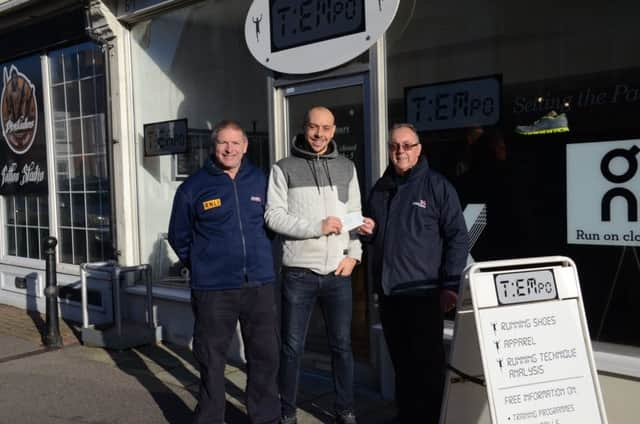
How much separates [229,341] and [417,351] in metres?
1.15

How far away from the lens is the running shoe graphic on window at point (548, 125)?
12.6 feet

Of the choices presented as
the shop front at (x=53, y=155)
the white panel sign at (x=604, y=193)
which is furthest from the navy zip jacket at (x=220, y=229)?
the shop front at (x=53, y=155)

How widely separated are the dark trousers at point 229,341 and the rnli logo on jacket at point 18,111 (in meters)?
5.78

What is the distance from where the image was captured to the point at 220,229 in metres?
3.70

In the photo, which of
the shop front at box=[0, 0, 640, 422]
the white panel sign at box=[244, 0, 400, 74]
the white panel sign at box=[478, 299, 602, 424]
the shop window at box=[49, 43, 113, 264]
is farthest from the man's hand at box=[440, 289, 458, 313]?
the shop window at box=[49, 43, 113, 264]

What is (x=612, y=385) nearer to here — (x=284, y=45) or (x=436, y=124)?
(x=436, y=124)

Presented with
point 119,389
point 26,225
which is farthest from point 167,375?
point 26,225

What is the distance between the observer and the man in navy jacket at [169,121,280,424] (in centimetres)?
371

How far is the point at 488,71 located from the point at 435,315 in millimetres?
1786

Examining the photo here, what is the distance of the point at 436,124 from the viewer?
4.48 meters

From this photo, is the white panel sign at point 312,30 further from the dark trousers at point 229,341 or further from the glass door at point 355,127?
the dark trousers at point 229,341

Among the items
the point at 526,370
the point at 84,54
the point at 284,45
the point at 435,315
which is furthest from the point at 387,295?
the point at 84,54

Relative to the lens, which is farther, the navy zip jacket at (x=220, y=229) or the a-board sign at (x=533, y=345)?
the navy zip jacket at (x=220, y=229)

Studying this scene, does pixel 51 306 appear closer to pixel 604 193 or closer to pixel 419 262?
pixel 419 262
